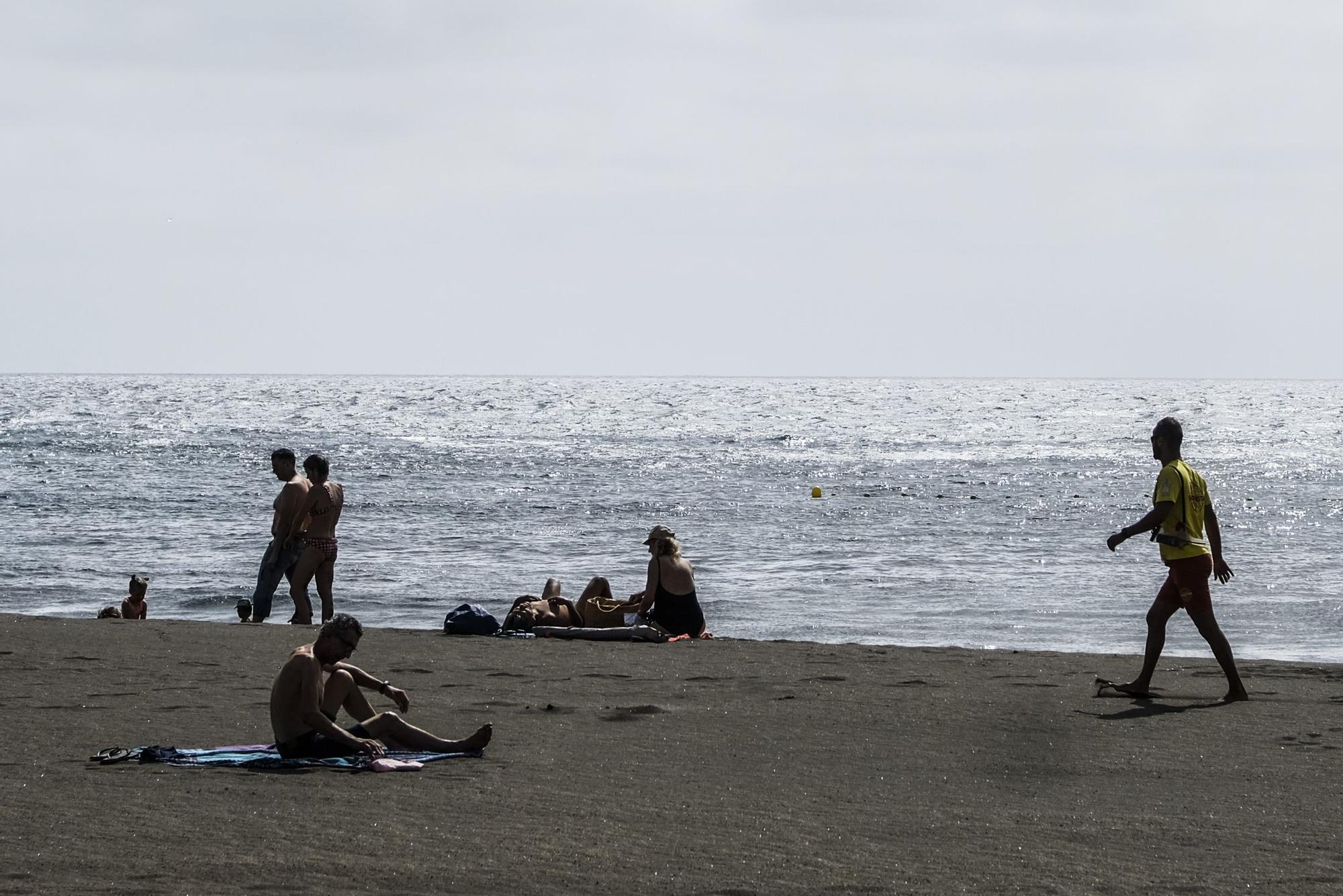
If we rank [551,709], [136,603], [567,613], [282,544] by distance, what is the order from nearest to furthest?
[551,709]
[282,544]
[567,613]
[136,603]

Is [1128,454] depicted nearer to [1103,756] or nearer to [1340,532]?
[1340,532]

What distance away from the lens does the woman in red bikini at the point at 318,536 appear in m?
12.6

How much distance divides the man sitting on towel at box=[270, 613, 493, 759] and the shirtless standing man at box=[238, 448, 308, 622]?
4944mm

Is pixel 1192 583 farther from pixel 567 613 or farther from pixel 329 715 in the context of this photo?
pixel 567 613

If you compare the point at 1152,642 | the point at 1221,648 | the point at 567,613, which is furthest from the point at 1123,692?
the point at 567,613

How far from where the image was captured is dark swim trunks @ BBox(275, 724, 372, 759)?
7137 millimetres

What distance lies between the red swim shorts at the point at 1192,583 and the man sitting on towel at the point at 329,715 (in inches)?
164

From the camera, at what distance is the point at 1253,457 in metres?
58.5

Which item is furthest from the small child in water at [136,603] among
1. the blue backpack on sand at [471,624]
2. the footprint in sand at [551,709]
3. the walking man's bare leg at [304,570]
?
the footprint in sand at [551,709]

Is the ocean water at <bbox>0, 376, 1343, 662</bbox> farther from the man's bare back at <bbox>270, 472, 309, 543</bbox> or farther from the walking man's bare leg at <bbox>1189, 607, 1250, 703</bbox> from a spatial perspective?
the walking man's bare leg at <bbox>1189, 607, 1250, 703</bbox>

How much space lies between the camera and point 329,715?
741cm

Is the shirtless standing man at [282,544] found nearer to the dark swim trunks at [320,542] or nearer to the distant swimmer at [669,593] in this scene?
the dark swim trunks at [320,542]

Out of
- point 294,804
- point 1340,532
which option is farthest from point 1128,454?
point 294,804

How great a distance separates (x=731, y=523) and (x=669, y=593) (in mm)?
17836
